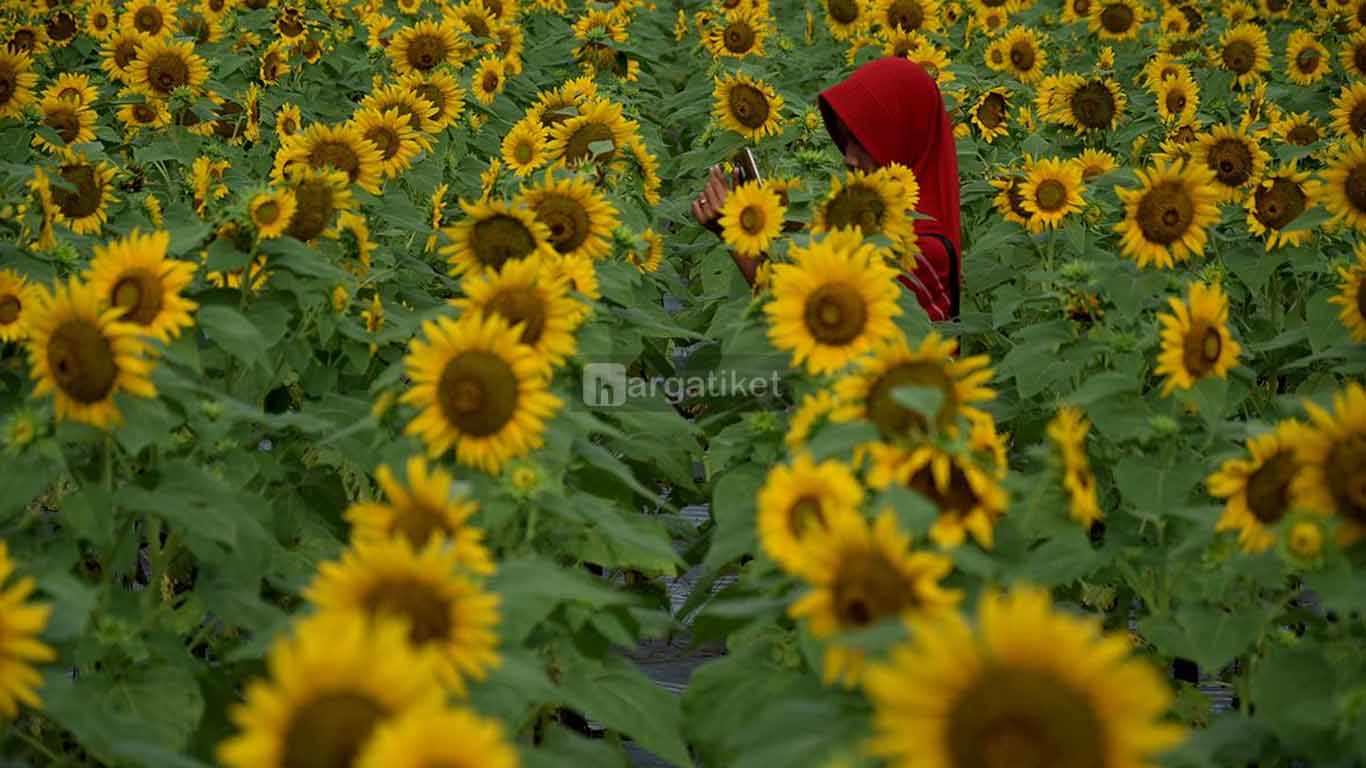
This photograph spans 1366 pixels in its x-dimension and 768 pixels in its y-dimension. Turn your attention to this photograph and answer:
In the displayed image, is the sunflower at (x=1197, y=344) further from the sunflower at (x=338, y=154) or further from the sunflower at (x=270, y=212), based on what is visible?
the sunflower at (x=338, y=154)

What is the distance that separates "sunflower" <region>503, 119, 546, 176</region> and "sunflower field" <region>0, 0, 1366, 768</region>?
0.06 ft

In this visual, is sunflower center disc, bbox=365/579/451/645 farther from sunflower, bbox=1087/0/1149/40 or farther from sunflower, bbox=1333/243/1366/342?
sunflower, bbox=1087/0/1149/40

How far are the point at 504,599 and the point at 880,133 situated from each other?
287 centimetres

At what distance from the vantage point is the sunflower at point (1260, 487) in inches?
95.3

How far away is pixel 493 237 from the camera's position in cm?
318

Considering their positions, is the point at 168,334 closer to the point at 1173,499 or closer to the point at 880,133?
the point at 1173,499

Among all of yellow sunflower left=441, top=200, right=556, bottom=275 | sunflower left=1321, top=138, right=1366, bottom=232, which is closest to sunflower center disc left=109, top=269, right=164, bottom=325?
yellow sunflower left=441, top=200, right=556, bottom=275

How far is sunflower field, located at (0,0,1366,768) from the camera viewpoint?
185cm

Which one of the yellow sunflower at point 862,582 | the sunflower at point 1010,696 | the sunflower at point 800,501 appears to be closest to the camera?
the sunflower at point 1010,696

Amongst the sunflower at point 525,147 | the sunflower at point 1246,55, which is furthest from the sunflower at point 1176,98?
the sunflower at point 525,147

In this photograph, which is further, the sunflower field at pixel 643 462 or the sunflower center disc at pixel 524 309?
the sunflower center disc at pixel 524 309

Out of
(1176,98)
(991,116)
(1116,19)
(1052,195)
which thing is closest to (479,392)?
(1052,195)

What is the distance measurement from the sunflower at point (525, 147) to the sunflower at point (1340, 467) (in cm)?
271

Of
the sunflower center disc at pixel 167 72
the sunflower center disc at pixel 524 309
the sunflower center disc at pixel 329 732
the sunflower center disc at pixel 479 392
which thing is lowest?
the sunflower center disc at pixel 329 732
